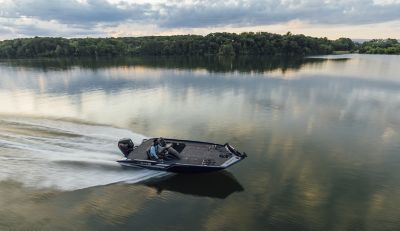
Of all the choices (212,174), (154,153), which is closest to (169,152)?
(154,153)

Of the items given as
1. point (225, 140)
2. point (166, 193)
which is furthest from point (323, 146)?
point (166, 193)

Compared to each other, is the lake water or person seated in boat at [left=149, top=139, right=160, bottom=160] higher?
person seated in boat at [left=149, top=139, right=160, bottom=160]

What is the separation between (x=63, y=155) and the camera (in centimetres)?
2231

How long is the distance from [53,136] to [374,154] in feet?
85.4

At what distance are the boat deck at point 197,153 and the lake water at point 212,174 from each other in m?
1.13

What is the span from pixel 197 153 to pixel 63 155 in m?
9.91

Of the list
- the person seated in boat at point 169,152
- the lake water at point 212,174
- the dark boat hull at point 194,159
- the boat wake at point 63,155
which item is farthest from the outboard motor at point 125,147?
the person seated in boat at point 169,152

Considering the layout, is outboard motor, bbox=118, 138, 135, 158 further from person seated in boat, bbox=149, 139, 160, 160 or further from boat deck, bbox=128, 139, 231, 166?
person seated in boat, bbox=149, 139, 160, 160

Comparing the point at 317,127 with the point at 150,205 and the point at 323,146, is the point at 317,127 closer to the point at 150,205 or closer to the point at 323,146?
the point at 323,146

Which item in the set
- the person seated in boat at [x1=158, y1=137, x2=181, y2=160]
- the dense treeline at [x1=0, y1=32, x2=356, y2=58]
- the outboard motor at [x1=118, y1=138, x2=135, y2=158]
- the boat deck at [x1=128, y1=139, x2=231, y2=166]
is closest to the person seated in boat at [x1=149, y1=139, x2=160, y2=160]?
the person seated in boat at [x1=158, y1=137, x2=181, y2=160]

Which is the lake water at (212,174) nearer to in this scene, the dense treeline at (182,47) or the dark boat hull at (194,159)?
the dark boat hull at (194,159)

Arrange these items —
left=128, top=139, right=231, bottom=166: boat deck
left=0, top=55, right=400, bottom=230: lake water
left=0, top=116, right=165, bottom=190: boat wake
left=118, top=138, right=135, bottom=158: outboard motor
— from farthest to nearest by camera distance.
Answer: left=118, top=138, right=135, bottom=158: outboard motor, left=128, top=139, right=231, bottom=166: boat deck, left=0, top=116, right=165, bottom=190: boat wake, left=0, top=55, right=400, bottom=230: lake water

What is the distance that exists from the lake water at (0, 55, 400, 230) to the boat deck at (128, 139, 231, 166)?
44.4 inches

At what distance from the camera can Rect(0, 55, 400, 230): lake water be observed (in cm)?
1583
